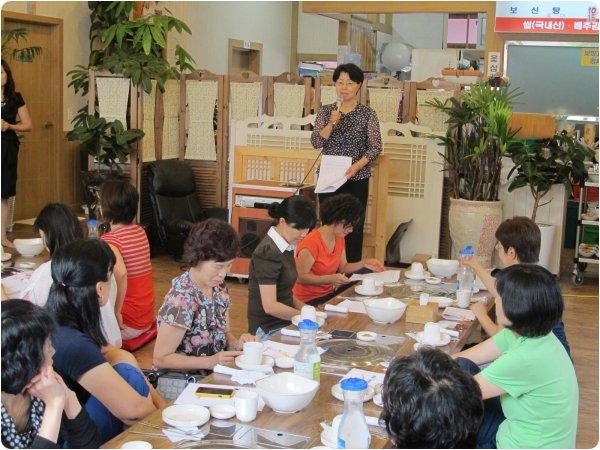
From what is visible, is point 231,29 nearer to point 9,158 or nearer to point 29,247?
point 9,158

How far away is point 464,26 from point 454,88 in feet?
14.1

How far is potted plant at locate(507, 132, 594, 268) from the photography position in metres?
6.50

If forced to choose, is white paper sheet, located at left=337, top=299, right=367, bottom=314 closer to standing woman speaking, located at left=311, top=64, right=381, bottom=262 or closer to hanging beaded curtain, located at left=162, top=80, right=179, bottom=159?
standing woman speaking, located at left=311, top=64, right=381, bottom=262

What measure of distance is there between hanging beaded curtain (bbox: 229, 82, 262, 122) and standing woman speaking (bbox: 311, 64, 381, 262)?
5.50 ft

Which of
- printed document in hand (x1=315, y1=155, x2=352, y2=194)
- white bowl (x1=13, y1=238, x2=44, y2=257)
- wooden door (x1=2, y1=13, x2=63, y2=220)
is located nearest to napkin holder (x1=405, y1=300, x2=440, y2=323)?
white bowl (x1=13, y1=238, x2=44, y2=257)

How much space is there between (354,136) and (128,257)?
200 centimetres

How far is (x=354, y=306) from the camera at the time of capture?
355 centimetres

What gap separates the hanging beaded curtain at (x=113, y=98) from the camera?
721 centimetres

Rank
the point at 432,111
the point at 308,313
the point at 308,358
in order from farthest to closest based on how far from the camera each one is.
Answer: the point at 432,111
the point at 308,313
the point at 308,358

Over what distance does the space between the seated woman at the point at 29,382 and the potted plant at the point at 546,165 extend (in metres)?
5.02

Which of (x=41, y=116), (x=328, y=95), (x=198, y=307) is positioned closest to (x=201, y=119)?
(x=328, y=95)

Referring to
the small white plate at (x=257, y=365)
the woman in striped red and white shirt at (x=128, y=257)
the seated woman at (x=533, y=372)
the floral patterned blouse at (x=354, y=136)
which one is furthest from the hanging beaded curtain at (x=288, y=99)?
the seated woman at (x=533, y=372)

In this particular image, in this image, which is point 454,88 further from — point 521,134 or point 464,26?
point 464,26

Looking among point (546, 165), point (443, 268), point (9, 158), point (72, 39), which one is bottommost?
point (443, 268)
